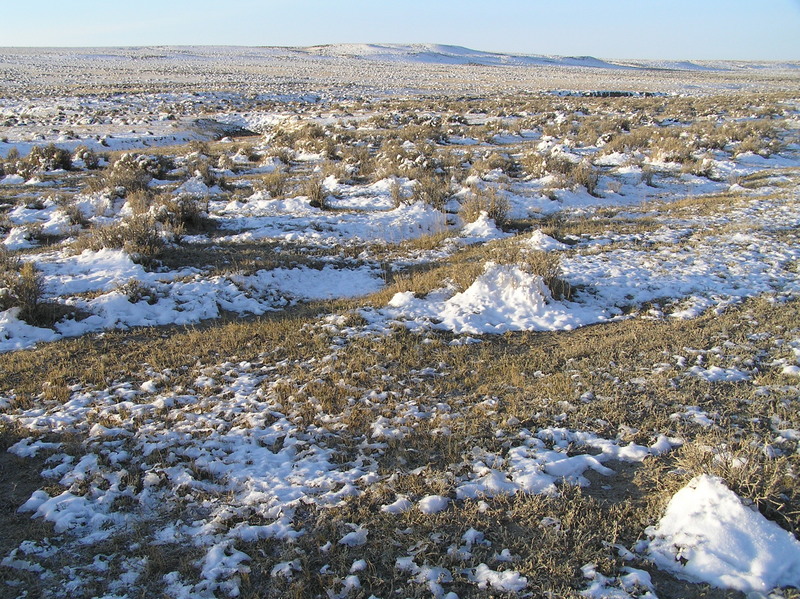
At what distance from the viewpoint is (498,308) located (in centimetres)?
795

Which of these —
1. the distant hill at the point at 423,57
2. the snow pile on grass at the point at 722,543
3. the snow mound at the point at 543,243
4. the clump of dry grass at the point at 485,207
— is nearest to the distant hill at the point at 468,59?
the distant hill at the point at 423,57

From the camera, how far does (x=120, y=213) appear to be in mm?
13688

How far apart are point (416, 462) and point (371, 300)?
174 inches

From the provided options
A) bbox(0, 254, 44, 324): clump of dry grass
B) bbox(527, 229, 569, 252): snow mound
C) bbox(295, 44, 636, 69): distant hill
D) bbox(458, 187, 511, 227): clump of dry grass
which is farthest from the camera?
bbox(295, 44, 636, 69): distant hill

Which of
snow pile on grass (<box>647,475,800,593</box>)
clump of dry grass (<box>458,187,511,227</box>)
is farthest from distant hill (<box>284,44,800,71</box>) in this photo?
snow pile on grass (<box>647,475,800,593</box>)

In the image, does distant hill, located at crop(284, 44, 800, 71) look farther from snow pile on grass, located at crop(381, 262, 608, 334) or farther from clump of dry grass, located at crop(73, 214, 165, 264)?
snow pile on grass, located at crop(381, 262, 608, 334)

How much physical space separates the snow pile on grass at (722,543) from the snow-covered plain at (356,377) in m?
0.01

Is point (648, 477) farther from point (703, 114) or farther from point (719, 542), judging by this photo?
point (703, 114)

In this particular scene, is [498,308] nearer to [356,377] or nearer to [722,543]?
[356,377]

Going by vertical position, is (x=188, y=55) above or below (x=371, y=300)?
above

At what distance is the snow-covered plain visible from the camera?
11.0ft

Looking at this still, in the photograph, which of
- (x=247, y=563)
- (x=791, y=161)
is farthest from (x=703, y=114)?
(x=247, y=563)

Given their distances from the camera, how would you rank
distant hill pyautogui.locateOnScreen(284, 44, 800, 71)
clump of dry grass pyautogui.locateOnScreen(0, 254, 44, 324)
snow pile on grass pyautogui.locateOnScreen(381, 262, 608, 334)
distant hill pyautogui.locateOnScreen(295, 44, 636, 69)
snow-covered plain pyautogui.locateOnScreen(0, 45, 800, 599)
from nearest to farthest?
snow-covered plain pyautogui.locateOnScreen(0, 45, 800, 599)
snow pile on grass pyautogui.locateOnScreen(381, 262, 608, 334)
clump of dry grass pyautogui.locateOnScreen(0, 254, 44, 324)
distant hill pyautogui.locateOnScreen(295, 44, 636, 69)
distant hill pyautogui.locateOnScreen(284, 44, 800, 71)

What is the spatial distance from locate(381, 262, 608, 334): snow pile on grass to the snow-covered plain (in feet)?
0.13
